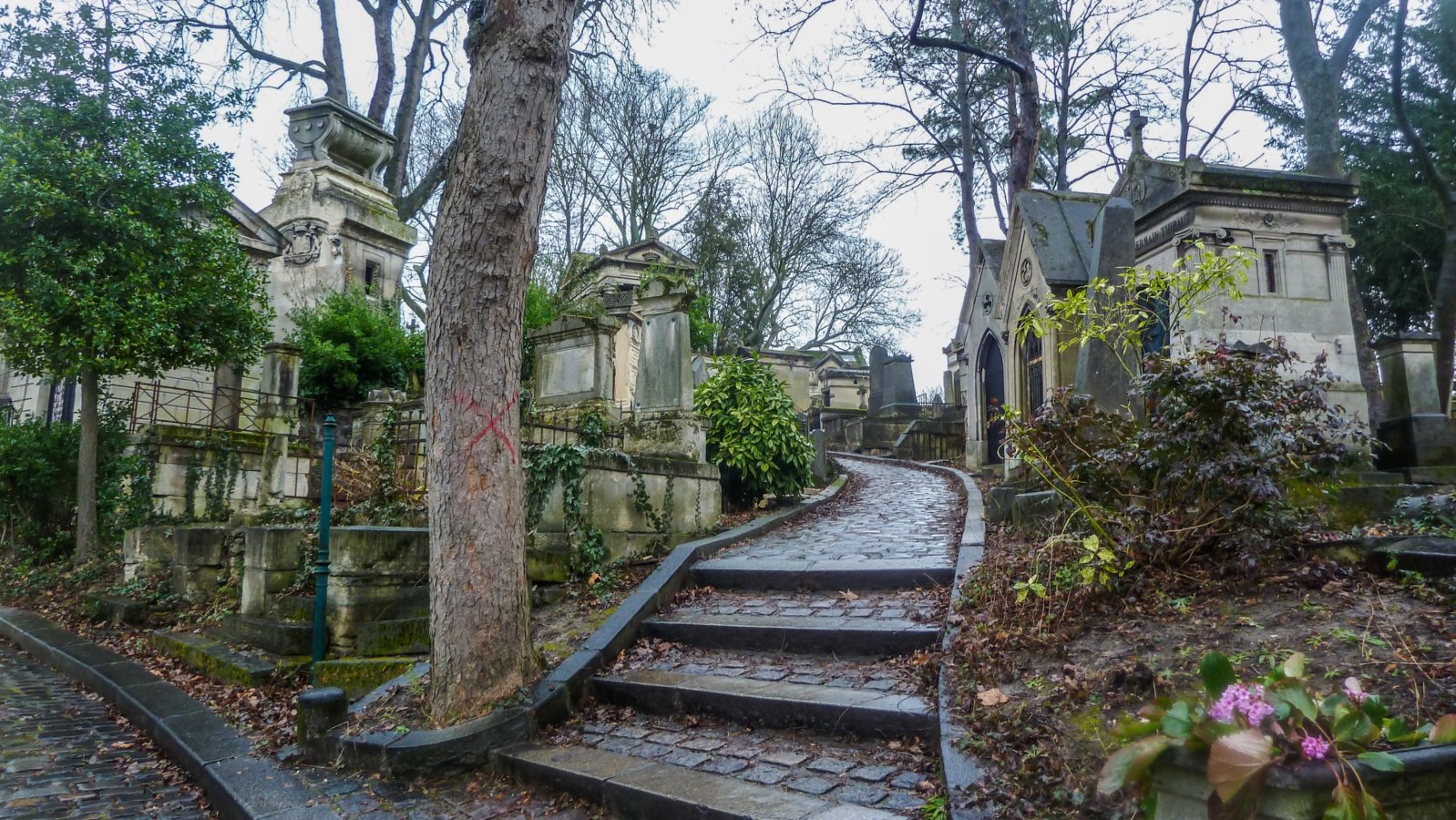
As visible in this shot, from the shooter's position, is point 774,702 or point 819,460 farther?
point 819,460

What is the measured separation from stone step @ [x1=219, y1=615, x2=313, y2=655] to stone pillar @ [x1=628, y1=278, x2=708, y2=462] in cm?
368

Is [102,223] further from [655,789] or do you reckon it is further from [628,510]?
[655,789]

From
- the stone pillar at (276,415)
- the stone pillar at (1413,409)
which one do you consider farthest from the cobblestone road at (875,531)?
the stone pillar at (276,415)

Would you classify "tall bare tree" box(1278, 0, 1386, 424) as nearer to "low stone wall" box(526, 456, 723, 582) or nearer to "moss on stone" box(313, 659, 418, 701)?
"low stone wall" box(526, 456, 723, 582)

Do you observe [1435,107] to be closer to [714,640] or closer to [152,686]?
[714,640]

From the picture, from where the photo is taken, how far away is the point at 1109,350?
6277mm

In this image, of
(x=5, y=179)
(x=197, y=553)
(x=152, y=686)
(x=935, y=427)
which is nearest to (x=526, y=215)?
(x=152, y=686)

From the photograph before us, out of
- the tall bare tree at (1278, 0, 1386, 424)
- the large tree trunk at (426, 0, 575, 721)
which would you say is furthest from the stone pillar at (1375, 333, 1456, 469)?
the large tree trunk at (426, 0, 575, 721)

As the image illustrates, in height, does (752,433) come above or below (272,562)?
above

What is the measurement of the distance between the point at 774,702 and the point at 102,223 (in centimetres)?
1100

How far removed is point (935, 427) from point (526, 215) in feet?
61.2

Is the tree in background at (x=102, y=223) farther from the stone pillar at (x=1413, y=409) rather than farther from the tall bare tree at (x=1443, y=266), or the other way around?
the tall bare tree at (x=1443, y=266)

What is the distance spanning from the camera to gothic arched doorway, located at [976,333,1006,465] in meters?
16.8

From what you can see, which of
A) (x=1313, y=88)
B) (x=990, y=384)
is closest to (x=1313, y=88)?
(x=1313, y=88)
